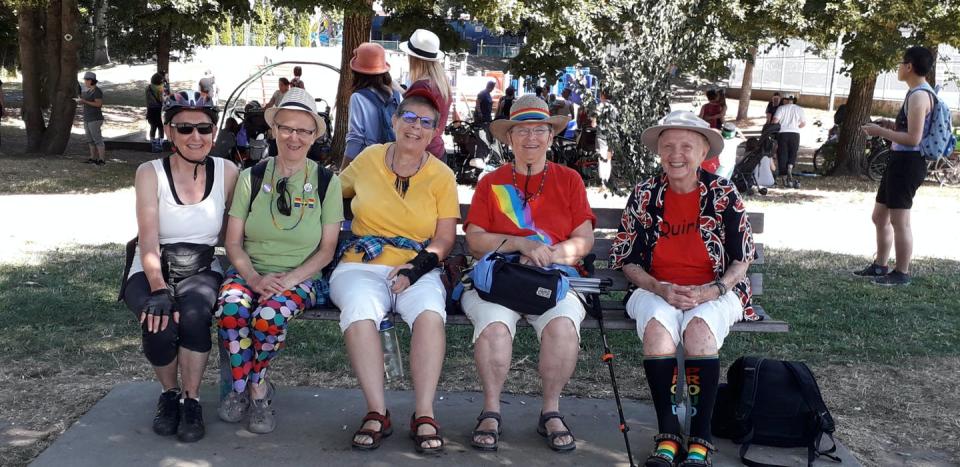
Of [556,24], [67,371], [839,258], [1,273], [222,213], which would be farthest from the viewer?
[556,24]

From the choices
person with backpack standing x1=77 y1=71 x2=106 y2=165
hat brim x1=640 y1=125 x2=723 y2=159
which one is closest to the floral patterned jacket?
hat brim x1=640 y1=125 x2=723 y2=159

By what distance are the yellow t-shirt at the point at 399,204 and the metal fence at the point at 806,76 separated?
27027 mm

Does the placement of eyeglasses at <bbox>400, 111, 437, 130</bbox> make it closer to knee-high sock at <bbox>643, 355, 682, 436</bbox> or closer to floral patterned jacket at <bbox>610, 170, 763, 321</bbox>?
floral patterned jacket at <bbox>610, 170, 763, 321</bbox>

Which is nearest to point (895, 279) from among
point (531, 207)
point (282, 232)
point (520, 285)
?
point (531, 207)

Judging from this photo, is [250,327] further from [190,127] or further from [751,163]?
[751,163]

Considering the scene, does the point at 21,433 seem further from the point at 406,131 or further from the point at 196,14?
the point at 196,14

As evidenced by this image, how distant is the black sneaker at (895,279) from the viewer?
287 inches

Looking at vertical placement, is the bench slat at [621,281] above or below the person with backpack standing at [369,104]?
below

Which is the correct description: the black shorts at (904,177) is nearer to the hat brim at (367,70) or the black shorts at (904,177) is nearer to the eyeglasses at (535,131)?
the eyeglasses at (535,131)

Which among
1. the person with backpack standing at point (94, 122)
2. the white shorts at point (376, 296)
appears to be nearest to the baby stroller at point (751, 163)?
the person with backpack standing at point (94, 122)

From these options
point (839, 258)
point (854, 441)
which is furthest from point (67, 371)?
point (839, 258)

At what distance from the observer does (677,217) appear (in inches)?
161

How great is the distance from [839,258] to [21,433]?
705 cm

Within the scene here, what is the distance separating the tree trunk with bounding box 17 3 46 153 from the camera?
17.5m
